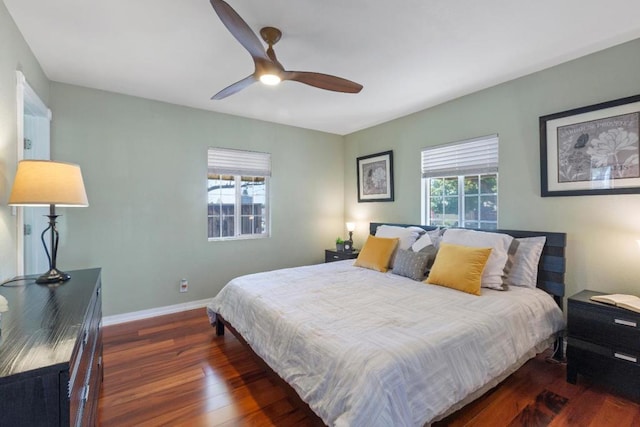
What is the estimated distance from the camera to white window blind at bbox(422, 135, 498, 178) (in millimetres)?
3109

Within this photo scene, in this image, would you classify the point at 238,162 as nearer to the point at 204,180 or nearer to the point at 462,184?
the point at 204,180

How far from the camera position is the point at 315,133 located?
4789mm

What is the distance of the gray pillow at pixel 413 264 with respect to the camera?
9.34 feet

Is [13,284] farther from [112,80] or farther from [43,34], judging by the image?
[112,80]

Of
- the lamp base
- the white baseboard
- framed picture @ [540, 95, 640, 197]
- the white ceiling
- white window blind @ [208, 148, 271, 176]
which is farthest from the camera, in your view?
white window blind @ [208, 148, 271, 176]

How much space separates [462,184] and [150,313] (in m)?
3.90

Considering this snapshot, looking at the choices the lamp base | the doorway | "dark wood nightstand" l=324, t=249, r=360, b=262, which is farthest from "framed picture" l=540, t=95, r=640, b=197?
the doorway

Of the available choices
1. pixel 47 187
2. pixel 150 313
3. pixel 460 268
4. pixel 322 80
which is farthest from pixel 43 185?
pixel 460 268

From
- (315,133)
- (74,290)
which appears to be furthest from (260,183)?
(74,290)

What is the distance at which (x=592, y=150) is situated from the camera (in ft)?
7.95

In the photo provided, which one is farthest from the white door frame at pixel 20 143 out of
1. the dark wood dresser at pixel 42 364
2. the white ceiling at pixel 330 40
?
the dark wood dresser at pixel 42 364

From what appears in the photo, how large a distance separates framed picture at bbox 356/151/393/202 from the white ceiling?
114 cm

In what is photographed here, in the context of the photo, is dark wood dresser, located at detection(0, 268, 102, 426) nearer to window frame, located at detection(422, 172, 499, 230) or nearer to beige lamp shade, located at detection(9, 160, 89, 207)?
beige lamp shade, located at detection(9, 160, 89, 207)

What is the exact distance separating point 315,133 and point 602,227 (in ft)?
11.9
